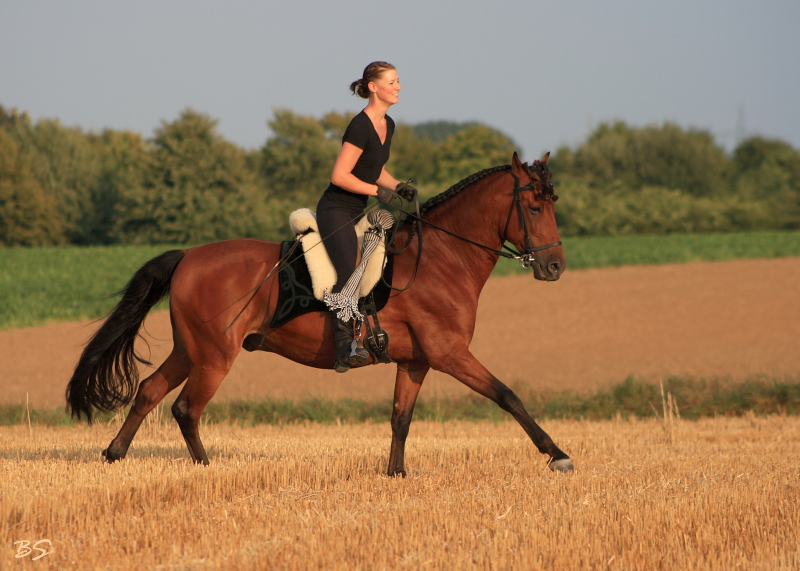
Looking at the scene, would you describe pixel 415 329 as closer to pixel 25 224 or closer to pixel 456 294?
pixel 456 294

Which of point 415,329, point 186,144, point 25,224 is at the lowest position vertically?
point 415,329

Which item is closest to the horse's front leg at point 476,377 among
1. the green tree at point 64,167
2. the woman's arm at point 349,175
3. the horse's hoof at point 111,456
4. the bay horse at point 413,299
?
the bay horse at point 413,299

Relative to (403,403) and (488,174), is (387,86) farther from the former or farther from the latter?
(403,403)

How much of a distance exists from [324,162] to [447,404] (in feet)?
189

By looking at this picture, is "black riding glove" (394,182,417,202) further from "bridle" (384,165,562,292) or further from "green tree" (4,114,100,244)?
"green tree" (4,114,100,244)

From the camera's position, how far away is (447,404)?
1210 cm

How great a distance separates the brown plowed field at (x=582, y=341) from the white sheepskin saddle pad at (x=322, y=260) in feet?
12.2

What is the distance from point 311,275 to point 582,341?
14940 mm

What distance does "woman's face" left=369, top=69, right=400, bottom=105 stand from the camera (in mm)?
6344

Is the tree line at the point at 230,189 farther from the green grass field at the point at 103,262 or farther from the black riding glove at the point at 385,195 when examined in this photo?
the black riding glove at the point at 385,195

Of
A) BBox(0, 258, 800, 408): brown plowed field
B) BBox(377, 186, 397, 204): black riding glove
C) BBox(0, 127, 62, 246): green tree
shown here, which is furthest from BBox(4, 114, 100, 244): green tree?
BBox(377, 186, 397, 204): black riding glove

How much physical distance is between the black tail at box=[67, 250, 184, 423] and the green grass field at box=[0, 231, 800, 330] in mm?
15290

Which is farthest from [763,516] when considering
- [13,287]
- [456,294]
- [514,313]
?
[13,287]

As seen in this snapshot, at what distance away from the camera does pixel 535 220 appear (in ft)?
20.8
